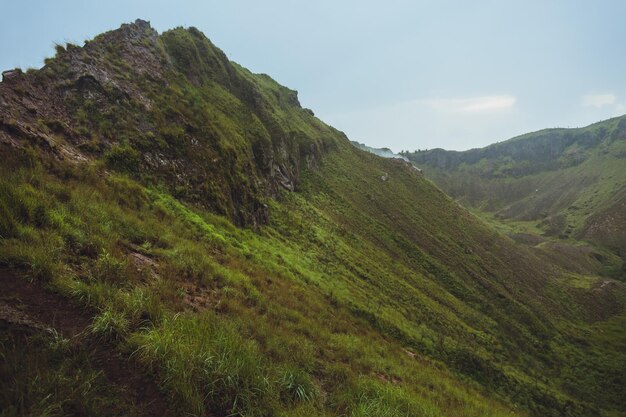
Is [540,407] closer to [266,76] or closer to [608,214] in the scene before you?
[266,76]

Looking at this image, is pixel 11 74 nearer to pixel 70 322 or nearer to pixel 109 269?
pixel 109 269

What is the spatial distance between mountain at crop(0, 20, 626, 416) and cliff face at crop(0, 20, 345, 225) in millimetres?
133

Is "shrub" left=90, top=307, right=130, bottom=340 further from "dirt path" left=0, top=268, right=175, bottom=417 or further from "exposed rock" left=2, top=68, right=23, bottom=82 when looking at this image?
"exposed rock" left=2, top=68, right=23, bottom=82

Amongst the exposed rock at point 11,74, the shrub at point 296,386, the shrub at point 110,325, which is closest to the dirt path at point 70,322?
the shrub at point 110,325

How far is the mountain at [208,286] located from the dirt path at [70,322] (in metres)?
0.03

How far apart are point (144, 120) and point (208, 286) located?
13.3m

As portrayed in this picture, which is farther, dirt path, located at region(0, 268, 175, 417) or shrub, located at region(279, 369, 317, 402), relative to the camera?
shrub, located at region(279, 369, 317, 402)

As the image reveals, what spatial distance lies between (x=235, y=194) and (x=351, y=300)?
11.1 m

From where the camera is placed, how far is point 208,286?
10.6m

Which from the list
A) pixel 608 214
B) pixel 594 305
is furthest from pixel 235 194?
pixel 608 214

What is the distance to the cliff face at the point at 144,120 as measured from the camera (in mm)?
14398

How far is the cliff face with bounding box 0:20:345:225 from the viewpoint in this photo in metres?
14.4

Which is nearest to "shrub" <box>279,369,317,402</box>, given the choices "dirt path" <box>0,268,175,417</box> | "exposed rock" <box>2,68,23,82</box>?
"dirt path" <box>0,268,175,417</box>

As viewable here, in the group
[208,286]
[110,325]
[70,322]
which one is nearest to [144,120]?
[208,286]
